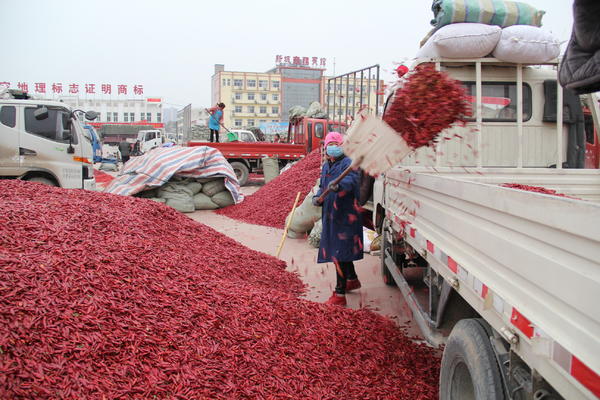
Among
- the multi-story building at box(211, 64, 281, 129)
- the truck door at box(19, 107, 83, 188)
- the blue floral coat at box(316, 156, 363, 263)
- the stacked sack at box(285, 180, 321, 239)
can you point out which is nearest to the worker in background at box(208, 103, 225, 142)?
the truck door at box(19, 107, 83, 188)

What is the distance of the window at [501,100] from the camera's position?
16.2 feet

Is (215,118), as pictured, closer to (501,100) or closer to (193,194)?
(193,194)

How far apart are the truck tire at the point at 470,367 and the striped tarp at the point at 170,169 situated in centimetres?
957

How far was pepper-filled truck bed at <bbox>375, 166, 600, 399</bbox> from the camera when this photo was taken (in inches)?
52.1

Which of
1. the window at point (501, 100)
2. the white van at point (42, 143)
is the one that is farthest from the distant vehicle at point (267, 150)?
the window at point (501, 100)

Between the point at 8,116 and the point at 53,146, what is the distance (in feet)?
3.10

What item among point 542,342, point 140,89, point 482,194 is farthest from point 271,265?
point 140,89

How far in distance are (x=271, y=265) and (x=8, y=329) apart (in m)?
3.68

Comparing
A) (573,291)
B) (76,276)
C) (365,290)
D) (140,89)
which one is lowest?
(365,290)

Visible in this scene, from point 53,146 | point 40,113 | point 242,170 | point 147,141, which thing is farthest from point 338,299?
point 147,141

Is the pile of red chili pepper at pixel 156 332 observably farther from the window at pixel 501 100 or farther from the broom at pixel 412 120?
the window at pixel 501 100

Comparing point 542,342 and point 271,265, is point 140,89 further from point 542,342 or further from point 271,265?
point 542,342

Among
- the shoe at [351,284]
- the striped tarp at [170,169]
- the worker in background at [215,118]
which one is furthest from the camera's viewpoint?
the worker in background at [215,118]

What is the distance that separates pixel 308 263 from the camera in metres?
6.75
